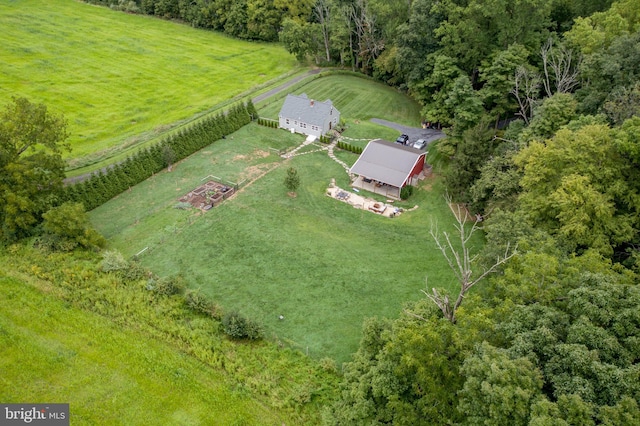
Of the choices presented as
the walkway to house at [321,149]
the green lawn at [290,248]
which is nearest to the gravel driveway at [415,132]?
the walkway to house at [321,149]

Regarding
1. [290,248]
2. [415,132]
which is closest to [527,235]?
[290,248]

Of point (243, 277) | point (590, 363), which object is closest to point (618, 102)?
point (590, 363)

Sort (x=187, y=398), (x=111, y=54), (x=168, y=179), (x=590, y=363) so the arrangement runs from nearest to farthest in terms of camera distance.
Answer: (x=590, y=363)
(x=187, y=398)
(x=168, y=179)
(x=111, y=54)

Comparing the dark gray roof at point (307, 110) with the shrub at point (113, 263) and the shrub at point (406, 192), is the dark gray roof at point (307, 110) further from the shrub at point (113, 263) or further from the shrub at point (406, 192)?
the shrub at point (113, 263)

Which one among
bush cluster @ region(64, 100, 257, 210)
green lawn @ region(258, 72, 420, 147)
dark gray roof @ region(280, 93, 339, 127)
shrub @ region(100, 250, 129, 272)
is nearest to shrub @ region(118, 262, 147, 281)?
shrub @ region(100, 250, 129, 272)

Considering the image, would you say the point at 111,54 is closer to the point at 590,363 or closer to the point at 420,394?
the point at 420,394
